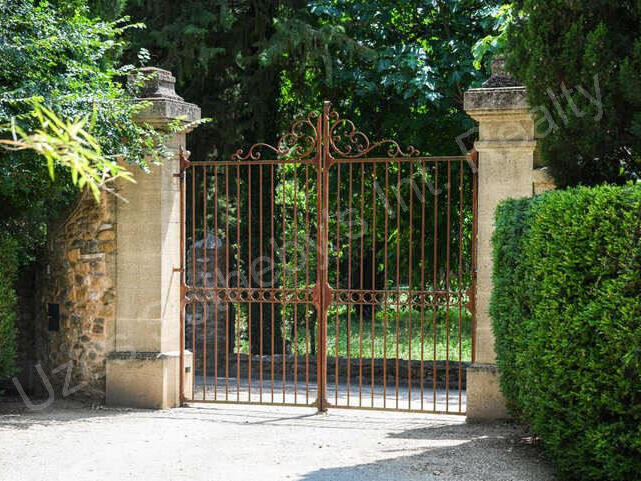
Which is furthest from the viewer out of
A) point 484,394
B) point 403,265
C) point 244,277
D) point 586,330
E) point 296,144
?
point 403,265

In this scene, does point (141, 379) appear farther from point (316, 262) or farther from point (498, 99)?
point (316, 262)

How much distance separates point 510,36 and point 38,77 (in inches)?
152

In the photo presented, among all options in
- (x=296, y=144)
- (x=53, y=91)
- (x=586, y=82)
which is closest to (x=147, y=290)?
(x=296, y=144)

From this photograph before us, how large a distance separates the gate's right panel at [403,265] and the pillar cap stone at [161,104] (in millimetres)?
1604

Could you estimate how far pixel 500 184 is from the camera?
7262mm

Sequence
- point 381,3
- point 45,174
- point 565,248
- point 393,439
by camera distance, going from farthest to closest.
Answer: point 381,3 < point 45,174 < point 393,439 < point 565,248

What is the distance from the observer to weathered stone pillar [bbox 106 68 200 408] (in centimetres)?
784

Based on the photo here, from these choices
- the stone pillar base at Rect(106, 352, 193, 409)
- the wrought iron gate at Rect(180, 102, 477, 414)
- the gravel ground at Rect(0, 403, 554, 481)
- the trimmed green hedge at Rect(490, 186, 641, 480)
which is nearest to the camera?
the trimmed green hedge at Rect(490, 186, 641, 480)

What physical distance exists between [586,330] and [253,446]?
9.34 feet

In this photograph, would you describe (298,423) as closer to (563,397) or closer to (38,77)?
(563,397)

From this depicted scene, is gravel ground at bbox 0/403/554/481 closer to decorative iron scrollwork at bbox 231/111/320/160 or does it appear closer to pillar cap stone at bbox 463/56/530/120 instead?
decorative iron scrollwork at bbox 231/111/320/160

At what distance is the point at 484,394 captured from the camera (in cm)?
721

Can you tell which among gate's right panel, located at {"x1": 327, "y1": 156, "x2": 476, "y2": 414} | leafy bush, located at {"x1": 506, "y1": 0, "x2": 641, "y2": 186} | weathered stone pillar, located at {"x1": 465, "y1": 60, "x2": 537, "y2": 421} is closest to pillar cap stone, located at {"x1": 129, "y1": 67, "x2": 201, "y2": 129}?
gate's right panel, located at {"x1": 327, "y1": 156, "x2": 476, "y2": 414}

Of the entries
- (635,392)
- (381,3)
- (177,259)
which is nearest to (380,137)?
(381,3)
